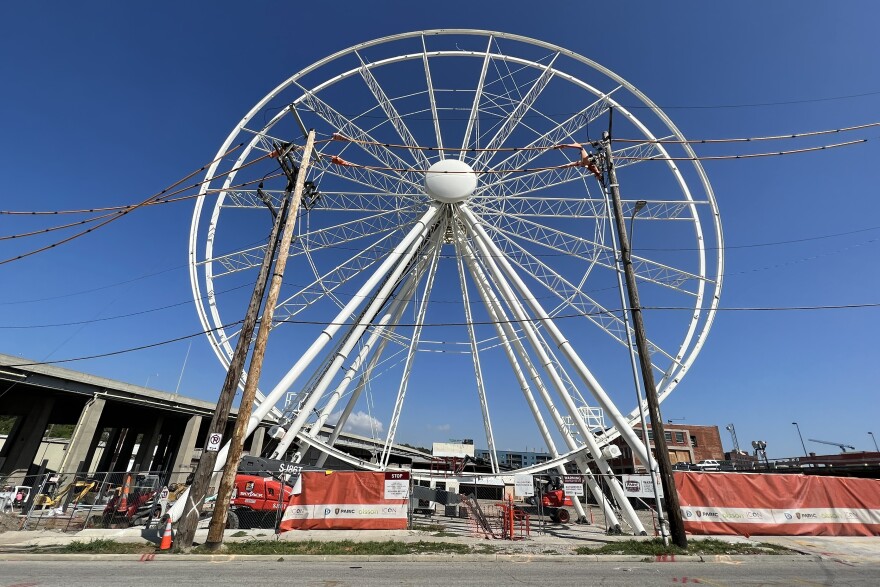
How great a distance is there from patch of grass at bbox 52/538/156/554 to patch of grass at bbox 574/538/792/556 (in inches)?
431

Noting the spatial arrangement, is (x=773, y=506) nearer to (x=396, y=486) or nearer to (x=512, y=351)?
(x=512, y=351)

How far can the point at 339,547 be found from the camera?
1123 centimetres

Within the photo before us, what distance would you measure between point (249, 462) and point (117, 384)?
2076 cm

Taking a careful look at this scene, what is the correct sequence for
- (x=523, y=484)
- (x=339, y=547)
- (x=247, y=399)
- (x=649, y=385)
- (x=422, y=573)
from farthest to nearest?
(x=523, y=484)
(x=649, y=385)
(x=339, y=547)
(x=247, y=399)
(x=422, y=573)

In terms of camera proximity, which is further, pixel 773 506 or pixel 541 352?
pixel 541 352

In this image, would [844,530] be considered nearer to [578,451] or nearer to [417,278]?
[578,451]

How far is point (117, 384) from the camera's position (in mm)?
30469

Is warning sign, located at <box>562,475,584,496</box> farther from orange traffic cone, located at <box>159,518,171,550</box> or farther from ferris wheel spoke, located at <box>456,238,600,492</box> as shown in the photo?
orange traffic cone, located at <box>159,518,171,550</box>

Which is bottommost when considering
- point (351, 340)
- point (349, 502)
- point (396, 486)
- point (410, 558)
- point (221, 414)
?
point (410, 558)

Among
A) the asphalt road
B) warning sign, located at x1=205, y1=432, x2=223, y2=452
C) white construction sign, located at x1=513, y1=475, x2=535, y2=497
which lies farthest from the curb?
white construction sign, located at x1=513, y1=475, x2=535, y2=497

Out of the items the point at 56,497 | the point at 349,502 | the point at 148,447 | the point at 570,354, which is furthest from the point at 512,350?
the point at 148,447

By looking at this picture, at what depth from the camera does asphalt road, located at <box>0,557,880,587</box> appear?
317 inches

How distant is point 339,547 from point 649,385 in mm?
9517

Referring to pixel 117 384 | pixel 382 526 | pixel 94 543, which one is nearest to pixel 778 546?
pixel 382 526
